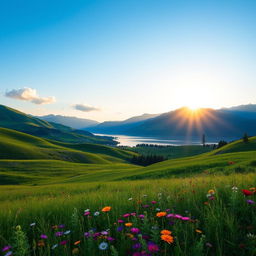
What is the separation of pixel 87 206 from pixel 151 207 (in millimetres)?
1557

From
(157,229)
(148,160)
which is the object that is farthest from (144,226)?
(148,160)

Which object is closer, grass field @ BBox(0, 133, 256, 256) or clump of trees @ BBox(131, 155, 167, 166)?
grass field @ BBox(0, 133, 256, 256)

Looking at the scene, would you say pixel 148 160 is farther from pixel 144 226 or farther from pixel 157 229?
pixel 144 226

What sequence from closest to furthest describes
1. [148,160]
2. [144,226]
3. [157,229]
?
[144,226] → [157,229] → [148,160]

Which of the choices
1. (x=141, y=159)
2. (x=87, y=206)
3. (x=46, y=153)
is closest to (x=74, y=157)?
(x=46, y=153)

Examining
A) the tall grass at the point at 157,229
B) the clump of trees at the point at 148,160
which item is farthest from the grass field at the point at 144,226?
the clump of trees at the point at 148,160

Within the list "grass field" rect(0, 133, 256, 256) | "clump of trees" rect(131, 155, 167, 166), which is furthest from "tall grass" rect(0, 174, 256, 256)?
→ "clump of trees" rect(131, 155, 167, 166)

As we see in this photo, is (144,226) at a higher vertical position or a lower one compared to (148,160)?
higher

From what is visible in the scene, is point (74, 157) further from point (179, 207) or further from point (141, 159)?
point (179, 207)

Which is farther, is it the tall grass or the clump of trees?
the clump of trees

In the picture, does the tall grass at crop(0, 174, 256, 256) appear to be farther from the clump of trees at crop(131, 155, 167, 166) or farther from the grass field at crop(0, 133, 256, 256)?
the clump of trees at crop(131, 155, 167, 166)

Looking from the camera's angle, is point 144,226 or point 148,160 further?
point 148,160

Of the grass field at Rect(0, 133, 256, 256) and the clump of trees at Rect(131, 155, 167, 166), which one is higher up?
the grass field at Rect(0, 133, 256, 256)

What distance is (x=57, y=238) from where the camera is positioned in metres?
2.75
